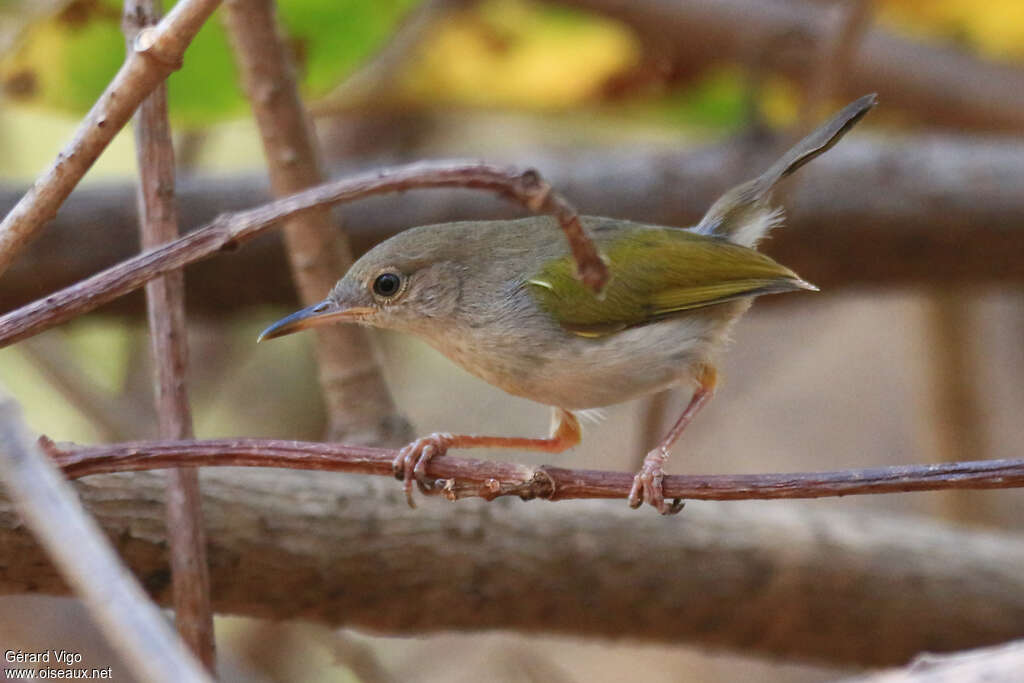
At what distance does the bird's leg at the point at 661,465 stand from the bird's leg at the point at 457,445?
1.25 ft

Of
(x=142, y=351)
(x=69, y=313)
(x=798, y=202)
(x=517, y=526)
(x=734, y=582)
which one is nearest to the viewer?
(x=69, y=313)

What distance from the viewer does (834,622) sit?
378 cm

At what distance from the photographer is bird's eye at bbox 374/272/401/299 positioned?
293cm

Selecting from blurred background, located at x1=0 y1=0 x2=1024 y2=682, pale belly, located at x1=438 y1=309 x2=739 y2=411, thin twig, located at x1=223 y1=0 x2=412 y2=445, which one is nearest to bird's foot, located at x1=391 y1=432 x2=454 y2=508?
pale belly, located at x1=438 y1=309 x2=739 y2=411

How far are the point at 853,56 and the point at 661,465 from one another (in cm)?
339

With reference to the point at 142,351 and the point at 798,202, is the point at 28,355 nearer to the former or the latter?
the point at 142,351

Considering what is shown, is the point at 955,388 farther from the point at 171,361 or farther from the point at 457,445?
the point at 171,361

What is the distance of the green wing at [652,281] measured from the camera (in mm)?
2852

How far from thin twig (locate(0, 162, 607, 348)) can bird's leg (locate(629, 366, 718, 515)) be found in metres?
0.65

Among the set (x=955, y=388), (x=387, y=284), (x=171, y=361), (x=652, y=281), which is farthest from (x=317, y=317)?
(x=955, y=388)

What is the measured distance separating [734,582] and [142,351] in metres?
3.21

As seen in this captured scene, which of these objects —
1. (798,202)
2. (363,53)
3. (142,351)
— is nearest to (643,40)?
(798,202)

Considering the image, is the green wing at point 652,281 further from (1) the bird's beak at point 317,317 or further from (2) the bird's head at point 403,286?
(1) the bird's beak at point 317,317

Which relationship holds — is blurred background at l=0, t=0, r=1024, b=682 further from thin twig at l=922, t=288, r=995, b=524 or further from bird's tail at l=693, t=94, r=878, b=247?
bird's tail at l=693, t=94, r=878, b=247
